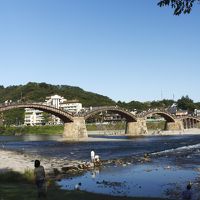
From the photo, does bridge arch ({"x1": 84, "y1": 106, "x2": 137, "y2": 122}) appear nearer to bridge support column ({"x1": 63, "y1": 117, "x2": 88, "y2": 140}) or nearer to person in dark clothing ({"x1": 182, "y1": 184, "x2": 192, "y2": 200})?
bridge support column ({"x1": 63, "y1": 117, "x2": 88, "y2": 140})

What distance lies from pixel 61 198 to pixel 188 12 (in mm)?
10197

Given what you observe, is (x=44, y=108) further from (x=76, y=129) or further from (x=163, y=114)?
(x=163, y=114)

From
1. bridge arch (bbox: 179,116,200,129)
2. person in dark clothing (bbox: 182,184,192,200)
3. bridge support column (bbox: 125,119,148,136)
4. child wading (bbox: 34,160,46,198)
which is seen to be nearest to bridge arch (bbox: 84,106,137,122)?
bridge support column (bbox: 125,119,148,136)

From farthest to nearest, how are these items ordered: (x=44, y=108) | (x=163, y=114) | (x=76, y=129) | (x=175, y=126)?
(x=175, y=126), (x=163, y=114), (x=76, y=129), (x=44, y=108)

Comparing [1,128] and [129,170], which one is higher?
[1,128]

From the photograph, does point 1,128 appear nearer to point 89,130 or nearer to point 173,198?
point 89,130

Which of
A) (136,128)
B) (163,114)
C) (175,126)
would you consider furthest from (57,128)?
(175,126)

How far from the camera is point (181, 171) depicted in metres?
35.1

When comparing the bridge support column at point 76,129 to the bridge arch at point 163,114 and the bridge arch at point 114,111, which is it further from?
the bridge arch at point 163,114

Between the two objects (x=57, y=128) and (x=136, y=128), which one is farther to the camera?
(x=57, y=128)

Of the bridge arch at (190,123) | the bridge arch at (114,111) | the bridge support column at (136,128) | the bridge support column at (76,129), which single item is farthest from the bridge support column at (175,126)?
the bridge support column at (76,129)

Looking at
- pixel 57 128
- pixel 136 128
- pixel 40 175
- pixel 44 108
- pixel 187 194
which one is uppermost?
pixel 44 108

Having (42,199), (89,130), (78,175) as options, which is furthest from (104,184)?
(89,130)

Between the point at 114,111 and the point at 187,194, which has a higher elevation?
the point at 114,111
